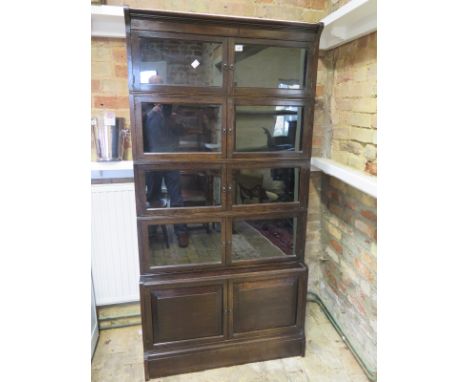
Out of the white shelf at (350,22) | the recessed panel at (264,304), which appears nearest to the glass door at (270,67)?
the white shelf at (350,22)

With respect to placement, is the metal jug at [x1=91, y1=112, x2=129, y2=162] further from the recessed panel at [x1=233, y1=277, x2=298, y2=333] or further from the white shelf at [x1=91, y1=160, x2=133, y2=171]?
the recessed panel at [x1=233, y1=277, x2=298, y2=333]

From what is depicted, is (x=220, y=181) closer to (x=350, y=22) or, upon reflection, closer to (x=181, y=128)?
(x=181, y=128)

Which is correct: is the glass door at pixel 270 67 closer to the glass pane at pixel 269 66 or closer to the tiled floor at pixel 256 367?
the glass pane at pixel 269 66

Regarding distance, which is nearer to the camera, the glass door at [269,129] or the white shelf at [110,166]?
the glass door at [269,129]

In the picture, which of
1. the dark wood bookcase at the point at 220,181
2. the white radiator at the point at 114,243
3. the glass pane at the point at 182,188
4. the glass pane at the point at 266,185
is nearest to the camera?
the dark wood bookcase at the point at 220,181

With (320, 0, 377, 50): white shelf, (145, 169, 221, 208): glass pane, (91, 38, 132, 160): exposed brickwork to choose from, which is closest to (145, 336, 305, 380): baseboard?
(145, 169, 221, 208): glass pane

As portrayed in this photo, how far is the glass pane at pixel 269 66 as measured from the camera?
65.3 inches

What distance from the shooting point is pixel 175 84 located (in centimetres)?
160

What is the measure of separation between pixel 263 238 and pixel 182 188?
57cm

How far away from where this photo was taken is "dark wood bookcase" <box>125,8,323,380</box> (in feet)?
5.21

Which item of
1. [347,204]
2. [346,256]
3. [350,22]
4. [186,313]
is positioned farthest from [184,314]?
[350,22]

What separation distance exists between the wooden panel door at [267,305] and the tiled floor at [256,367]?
200 mm
